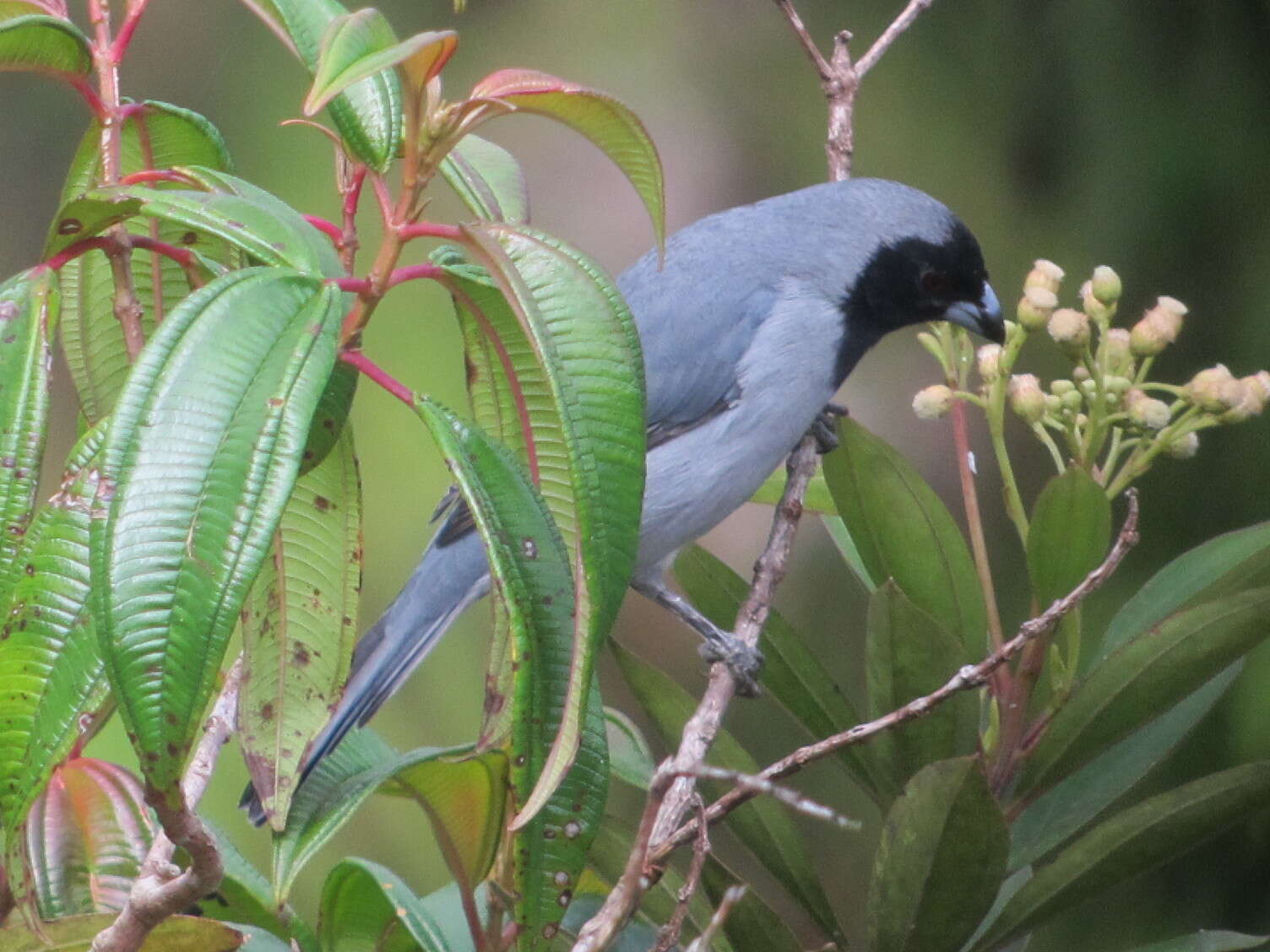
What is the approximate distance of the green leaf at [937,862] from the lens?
1.20m

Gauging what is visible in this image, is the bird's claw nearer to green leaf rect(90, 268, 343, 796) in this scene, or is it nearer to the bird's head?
the bird's head

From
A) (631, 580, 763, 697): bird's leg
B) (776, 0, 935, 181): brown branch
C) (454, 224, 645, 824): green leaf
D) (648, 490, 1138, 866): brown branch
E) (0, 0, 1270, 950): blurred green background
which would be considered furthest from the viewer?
(0, 0, 1270, 950): blurred green background

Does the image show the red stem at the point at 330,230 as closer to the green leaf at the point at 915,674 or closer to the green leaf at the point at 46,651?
the green leaf at the point at 46,651

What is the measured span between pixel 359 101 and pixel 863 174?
5.75ft

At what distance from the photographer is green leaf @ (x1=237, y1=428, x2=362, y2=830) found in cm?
102

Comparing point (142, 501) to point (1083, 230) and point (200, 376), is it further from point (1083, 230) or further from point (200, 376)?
point (1083, 230)

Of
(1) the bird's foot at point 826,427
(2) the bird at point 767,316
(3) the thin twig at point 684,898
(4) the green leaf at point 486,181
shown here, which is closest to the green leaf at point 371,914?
(3) the thin twig at point 684,898

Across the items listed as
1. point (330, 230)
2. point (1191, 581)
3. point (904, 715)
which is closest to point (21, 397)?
point (330, 230)

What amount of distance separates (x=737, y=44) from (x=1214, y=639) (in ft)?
6.00

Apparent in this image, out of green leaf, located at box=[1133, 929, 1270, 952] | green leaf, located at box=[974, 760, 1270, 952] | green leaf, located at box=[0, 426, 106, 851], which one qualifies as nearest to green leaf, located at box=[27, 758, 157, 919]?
green leaf, located at box=[0, 426, 106, 851]

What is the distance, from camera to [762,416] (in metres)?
2.03

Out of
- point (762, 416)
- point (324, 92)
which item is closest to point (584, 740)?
point (324, 92)

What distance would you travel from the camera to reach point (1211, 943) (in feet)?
4.43

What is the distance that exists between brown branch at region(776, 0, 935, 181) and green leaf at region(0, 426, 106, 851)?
3.96 feet
